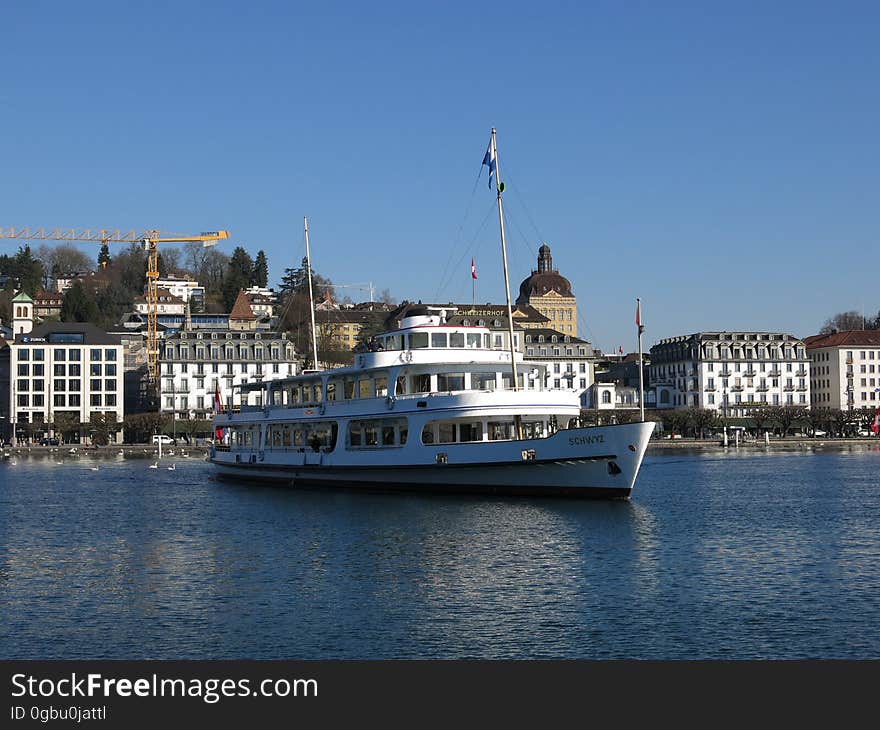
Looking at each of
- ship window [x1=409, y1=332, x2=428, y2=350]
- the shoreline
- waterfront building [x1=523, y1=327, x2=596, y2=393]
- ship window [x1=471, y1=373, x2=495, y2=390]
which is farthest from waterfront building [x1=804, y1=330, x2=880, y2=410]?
ship window [x1=409, y1=332, x2=428, y2=350]

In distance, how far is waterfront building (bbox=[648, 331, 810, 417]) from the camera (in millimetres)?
174000

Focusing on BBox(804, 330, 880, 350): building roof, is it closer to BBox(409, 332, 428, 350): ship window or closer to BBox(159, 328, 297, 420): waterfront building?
BBox(159, 328, 297, 420): waterfront building

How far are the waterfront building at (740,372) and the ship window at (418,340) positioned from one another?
390 ft

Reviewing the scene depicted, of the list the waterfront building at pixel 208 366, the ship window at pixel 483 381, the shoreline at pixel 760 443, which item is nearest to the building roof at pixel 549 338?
the shoreline at pixel 760 443

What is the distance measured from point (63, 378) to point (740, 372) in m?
99.5

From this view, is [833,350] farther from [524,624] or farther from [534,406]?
[524,624]

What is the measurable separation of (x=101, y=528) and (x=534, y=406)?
21.0m

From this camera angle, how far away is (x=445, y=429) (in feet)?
190

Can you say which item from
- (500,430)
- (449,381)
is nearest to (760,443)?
(449,381)

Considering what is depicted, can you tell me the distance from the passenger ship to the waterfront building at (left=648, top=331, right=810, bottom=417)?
113633 millimetres

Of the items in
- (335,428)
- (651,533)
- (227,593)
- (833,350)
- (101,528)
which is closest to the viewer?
(227,593)

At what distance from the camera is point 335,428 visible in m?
65.7

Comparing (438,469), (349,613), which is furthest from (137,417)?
(349,613)

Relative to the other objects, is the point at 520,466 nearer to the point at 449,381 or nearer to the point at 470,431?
the point at 470,431
